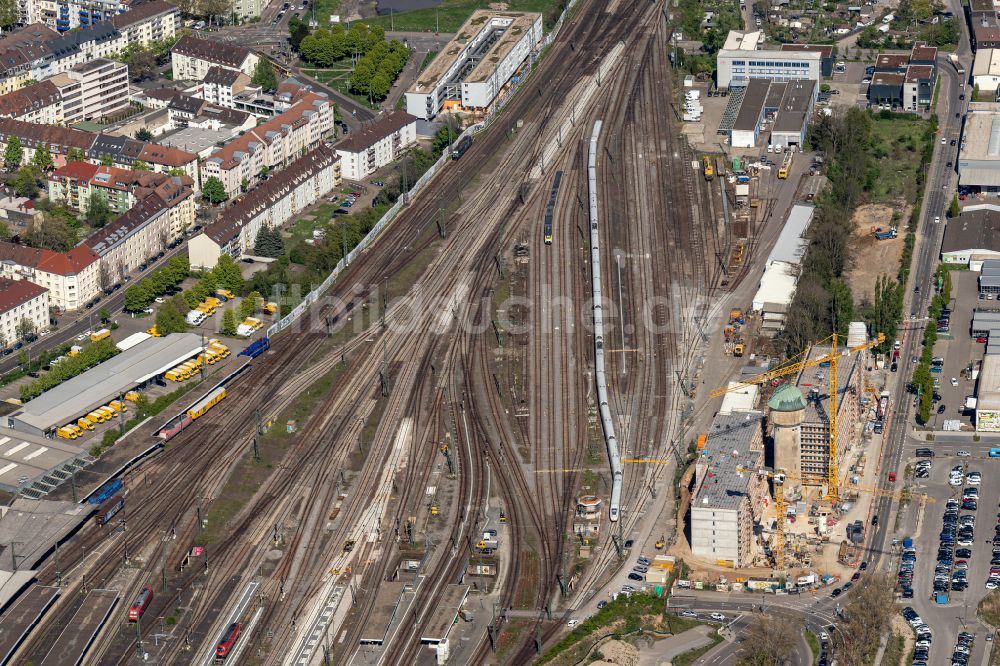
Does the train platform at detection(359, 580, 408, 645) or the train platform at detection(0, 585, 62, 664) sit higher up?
the train platform at detection(359, 580, 408, 645)

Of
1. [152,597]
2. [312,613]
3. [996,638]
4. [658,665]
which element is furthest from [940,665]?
[152,597]

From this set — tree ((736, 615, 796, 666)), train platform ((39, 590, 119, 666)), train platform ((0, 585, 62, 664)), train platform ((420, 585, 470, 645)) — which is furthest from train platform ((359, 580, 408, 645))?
tree ((736, 615, 796, 666))

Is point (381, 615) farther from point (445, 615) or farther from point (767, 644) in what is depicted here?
point (767, 644)

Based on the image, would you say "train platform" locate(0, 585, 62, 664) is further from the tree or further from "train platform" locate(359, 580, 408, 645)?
the tree

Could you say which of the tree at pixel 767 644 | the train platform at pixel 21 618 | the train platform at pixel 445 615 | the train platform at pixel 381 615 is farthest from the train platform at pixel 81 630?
the tree at pixel 767 644

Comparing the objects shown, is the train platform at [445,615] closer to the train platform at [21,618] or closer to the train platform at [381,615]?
the train platform at [381,615]

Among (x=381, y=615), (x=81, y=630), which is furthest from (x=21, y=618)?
(x=381, y=615)
